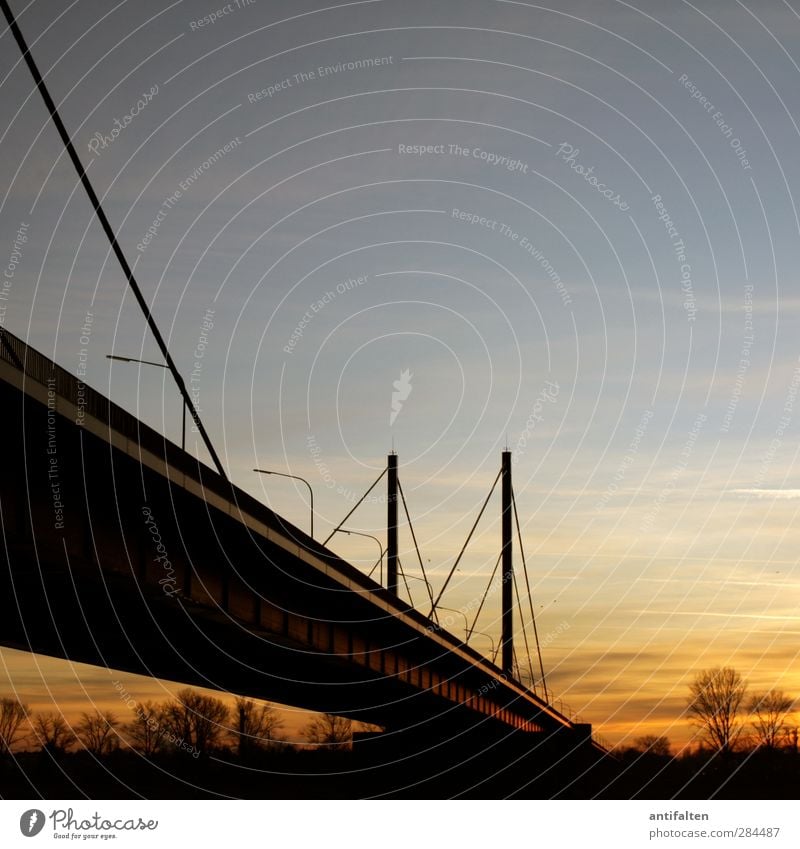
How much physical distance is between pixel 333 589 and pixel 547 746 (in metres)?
68.5

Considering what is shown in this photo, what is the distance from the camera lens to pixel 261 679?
59.6 meters

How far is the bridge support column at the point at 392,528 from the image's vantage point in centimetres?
7906

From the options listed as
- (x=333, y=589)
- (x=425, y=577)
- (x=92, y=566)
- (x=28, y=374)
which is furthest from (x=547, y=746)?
(x=28, y=374)

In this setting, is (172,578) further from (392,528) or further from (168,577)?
(392,528)

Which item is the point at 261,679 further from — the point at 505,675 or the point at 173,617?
the point at 505,675

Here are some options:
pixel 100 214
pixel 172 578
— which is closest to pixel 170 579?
pixel 172 578
